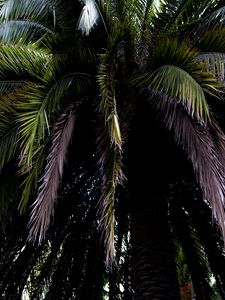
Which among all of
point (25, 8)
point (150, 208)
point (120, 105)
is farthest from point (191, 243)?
point (25, 8)

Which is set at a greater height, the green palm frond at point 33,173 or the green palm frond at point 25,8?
the green palm frond at point 25,8

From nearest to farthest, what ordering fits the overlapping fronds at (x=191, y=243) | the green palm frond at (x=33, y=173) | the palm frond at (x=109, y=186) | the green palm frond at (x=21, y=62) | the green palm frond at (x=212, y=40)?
1. the palm frond at (x=109, y=186)
2. the green palm frond at (x=33, y=173)
3. the green palm frond at (x=212, y=40)
4. the green palm frond at (x=21, y=62)
5. the overlapping fronds at (x=191, y=243)

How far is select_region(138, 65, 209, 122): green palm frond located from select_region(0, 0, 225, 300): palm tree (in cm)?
1

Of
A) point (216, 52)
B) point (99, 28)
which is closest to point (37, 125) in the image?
point (99, 28)

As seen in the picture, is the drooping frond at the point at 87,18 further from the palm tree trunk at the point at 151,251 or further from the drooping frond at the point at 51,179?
the palm tree trunk at the point at 151,251

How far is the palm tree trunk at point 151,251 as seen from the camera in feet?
14.5

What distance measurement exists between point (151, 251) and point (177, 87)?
197 cm

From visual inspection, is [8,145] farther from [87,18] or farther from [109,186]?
[87,18]

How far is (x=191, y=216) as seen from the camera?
6.37 metres

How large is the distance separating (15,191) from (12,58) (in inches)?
51.3

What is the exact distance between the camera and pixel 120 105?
404 cm

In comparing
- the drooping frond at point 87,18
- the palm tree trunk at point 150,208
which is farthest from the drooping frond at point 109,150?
the palm tree trunk at point 150,208

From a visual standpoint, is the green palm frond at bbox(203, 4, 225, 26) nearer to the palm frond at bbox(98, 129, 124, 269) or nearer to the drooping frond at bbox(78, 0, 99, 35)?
the drooping frond at bbox(78, 0, 99, 35)

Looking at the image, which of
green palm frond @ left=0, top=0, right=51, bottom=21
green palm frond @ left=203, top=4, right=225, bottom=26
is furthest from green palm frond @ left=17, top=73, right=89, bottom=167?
green palm frond @ left=203, top=4, right=225, bottom=26
